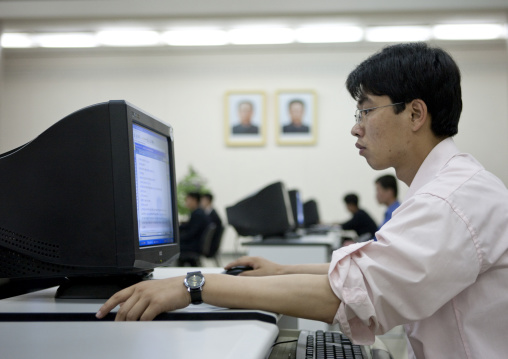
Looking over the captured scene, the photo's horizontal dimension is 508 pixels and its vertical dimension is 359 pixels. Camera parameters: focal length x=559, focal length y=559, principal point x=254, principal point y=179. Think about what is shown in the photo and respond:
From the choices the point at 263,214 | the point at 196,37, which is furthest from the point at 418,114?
the point at 196,37

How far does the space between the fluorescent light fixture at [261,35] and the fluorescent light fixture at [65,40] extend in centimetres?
192

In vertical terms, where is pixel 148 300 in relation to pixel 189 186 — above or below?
below

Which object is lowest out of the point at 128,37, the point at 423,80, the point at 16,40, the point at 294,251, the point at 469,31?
the point at 294,251

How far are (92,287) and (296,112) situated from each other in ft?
24.0

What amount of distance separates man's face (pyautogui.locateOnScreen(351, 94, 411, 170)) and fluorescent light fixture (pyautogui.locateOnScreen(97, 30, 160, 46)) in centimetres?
650

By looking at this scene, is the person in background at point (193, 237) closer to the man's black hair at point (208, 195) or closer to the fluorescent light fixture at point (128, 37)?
the man's black hair at point (208, 195)

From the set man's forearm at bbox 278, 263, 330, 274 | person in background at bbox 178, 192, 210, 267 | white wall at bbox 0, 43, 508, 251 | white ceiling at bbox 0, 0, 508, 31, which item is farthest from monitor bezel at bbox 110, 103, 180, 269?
white wall at bbox 0, 43, 508, 251

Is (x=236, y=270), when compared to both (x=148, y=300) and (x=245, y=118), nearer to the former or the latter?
(x=148, y=300)

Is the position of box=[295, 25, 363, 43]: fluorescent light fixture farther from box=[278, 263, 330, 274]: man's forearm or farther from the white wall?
box=[278, 263, 330, 274]: man's forearm

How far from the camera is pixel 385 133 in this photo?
3.98 feet

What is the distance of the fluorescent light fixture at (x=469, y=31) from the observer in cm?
710

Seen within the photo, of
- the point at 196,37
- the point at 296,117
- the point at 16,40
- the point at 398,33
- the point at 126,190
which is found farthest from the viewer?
the point at 296,117

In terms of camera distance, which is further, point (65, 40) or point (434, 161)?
point (65, 40)

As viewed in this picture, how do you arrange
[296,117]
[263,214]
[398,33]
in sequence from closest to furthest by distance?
[263,214] < [398,33] < [296,117]
